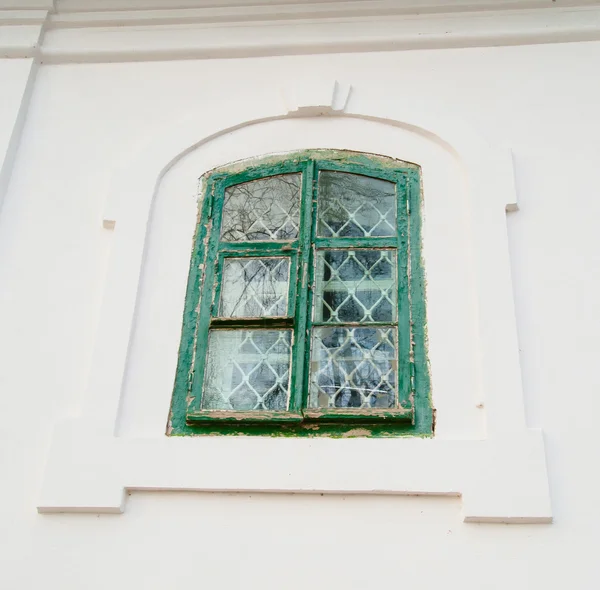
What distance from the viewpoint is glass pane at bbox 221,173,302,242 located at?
174 inches

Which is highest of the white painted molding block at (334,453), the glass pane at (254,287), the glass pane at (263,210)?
the glass pane at (263,210)

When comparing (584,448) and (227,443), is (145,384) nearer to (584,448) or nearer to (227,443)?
(227,443)

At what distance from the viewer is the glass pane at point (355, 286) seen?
410 centimetres

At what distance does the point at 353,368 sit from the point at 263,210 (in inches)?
39.8

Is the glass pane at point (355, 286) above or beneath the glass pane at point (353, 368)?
above

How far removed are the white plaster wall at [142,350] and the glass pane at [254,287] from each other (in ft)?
2.05

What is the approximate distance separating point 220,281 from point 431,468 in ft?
4.49

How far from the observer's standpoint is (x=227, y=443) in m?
3.71

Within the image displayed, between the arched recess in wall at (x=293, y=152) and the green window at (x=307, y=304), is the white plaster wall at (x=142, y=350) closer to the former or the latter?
the arched recess in wall at (x=293, y=152)
